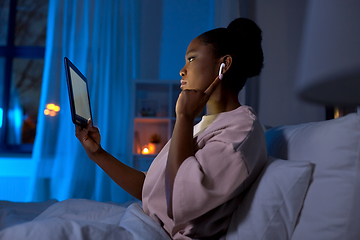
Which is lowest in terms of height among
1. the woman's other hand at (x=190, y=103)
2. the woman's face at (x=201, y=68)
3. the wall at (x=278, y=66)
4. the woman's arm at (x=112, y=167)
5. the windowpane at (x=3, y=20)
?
the woman's arm at (x=112, y=167)

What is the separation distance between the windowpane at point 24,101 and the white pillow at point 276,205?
3.56m

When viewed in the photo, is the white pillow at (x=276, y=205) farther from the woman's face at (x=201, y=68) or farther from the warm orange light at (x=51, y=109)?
the warm orange light at (x=51, y=109)

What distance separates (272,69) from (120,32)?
1723 mm

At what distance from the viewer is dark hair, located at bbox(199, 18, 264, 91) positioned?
100 centimetres

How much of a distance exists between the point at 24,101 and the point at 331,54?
399 centimetres

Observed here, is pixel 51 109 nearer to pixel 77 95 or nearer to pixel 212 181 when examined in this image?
pixel 77 95

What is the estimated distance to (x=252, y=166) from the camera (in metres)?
0.67

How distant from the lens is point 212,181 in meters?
0.62

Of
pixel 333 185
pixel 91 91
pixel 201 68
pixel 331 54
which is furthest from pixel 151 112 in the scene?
pixel 331 54

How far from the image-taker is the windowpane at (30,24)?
3.61 metres

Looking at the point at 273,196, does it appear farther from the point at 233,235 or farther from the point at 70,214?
the point at 70,214

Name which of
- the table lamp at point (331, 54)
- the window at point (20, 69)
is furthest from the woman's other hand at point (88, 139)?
the window at point (20, 69)

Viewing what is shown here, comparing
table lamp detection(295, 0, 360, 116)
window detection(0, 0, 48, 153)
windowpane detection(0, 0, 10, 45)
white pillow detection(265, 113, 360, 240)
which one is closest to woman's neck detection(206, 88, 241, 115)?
white pillow detection(265, 113, 360, 240)

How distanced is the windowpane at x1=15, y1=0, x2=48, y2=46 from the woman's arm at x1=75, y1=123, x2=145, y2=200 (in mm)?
3101
